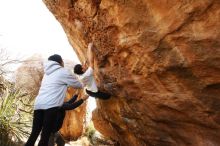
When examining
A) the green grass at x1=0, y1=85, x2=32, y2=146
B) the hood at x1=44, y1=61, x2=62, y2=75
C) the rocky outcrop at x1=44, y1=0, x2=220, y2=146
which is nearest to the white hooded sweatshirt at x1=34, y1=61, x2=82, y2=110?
the hood at x1=44, y1=61, x2=62, y2=75

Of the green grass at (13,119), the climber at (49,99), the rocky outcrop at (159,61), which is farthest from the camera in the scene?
the green grass at (13,119)

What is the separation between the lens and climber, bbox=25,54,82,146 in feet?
19.2

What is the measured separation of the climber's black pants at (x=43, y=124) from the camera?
5.86m

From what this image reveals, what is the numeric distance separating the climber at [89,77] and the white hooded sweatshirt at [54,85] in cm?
16

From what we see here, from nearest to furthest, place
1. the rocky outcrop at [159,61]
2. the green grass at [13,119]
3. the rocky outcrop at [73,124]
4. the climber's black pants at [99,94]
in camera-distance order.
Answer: the rocky outcrop at [159,61] < the climber's black pants at [99,94] < the green grass at [13,119] < the rocky outcrop at [73,124]

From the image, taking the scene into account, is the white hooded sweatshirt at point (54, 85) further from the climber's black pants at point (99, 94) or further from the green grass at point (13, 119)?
the green grass at point (13, 119)

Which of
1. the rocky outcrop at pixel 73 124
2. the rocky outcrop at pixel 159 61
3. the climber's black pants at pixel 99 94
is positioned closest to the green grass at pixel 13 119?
the climber's black pants at pixel 99 94

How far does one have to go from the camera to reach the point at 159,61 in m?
5.11

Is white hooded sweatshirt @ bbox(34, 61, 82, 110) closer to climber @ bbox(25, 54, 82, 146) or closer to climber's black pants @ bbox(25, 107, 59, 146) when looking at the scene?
climber @ bbox(25, 54, 82, 146)

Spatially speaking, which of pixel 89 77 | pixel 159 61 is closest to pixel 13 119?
pixel 89 77

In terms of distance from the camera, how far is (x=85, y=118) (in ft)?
49.5

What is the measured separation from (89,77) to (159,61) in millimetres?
1608

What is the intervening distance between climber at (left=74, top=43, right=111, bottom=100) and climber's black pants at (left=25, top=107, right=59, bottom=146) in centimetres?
78

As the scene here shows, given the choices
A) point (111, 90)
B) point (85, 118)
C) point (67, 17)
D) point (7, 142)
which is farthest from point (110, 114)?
point (85, 118)
